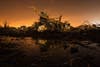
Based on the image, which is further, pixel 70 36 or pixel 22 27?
pixel 22 27

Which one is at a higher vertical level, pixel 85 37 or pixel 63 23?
pixel 63 23

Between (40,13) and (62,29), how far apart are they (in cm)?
611

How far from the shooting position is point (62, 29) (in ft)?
140

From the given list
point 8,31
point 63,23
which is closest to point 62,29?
point 63,23

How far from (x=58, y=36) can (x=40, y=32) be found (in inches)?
206

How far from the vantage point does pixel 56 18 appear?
42625 mm

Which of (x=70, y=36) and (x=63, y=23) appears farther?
(x=63, y=23)

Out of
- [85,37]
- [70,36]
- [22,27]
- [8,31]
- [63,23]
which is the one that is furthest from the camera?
[8,31]

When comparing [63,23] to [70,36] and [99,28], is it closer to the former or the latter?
[70,36]

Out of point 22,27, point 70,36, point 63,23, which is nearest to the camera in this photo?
point 70,36

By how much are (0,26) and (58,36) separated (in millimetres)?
13812

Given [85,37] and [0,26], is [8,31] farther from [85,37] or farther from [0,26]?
[85,37]

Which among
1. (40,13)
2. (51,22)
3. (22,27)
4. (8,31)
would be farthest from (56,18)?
(8,31)

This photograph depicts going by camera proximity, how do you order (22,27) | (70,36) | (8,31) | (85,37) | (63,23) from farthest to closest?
(8,31) → (22,27) → (63,23) → (70,36) → (85,37)
